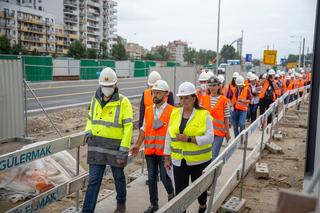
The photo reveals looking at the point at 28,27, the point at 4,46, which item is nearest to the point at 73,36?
the point at 28,27

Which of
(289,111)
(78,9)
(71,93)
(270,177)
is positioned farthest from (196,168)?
(78,9)

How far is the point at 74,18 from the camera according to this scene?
4496 inches

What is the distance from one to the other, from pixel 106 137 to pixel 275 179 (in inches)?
169

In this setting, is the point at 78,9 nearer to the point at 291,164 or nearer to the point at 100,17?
the point at 100,17

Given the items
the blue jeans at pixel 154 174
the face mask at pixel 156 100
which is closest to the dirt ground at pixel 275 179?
the blue jeans at pixel 154 174

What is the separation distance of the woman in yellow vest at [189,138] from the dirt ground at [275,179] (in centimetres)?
100

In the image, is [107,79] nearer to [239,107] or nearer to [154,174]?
[154,174]

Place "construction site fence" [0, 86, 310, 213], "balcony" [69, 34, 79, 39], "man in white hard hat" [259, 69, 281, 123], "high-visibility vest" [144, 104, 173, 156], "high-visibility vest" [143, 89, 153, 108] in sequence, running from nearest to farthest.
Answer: "construction site fence" [0, 86, 310, 213] < "high-visibility vest" [144, 104, 173, 156] < "high-visibility vest" [143, 89, 153, 108] < "man in white hard hat" [259, 69, 281, 123] < "balcony" [69, 34, 79, 39]

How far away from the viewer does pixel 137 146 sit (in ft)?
16.2

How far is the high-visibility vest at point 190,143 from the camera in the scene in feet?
13.8

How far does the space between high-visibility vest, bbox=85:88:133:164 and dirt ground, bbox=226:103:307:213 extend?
199 cm

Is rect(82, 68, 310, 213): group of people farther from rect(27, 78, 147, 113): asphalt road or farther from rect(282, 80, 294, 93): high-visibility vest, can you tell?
rect(282, 80, 294, 93): high-visibility vest

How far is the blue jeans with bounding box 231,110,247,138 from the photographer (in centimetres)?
913

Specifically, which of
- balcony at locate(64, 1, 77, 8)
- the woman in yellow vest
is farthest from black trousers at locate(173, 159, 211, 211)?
balcony at locate(64, 1, 77, 8)
